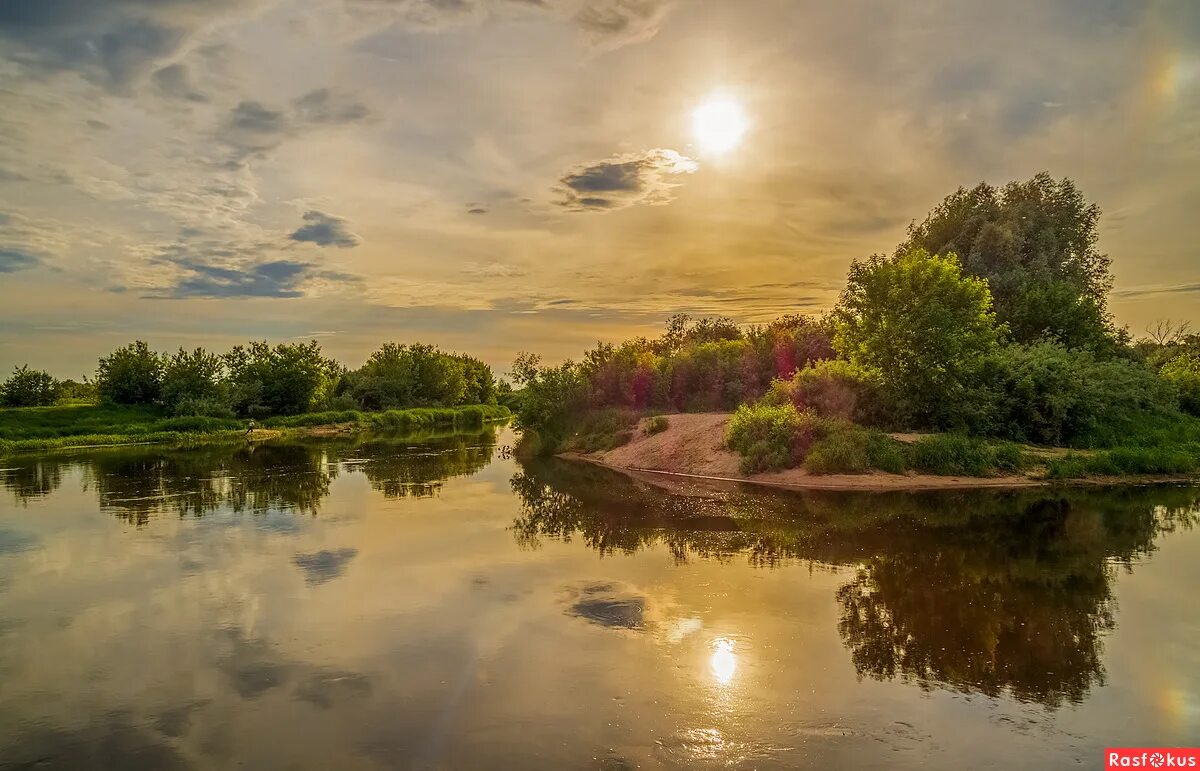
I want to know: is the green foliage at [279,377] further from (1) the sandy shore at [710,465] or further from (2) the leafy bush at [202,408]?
(1) the sandy shore at [710,465]

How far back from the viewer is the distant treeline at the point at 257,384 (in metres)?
68.9

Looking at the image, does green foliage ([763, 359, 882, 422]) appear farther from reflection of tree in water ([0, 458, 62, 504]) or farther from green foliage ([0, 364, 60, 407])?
green foliage ([0, 364, 60, 407])

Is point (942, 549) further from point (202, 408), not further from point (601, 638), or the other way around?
point (202, 408)

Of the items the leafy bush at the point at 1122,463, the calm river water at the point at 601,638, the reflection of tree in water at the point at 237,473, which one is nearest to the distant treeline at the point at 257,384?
the reflection of tree in water at the point at 237,473

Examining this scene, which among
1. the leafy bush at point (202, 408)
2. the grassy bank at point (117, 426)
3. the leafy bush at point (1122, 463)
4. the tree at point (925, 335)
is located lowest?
the leafy bush at point (1122, 463)

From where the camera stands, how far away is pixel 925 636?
11.7 meters

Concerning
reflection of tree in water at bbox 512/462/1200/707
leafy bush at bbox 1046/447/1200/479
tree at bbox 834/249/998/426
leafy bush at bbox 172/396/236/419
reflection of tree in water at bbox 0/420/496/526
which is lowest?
reflection of tree in water at bbox 512/462/1200/707

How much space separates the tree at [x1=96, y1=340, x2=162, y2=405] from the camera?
68625 mm

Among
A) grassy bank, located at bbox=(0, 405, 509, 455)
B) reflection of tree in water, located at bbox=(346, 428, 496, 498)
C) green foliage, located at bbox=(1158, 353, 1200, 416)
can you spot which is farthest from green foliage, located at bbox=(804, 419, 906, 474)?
grassy bank, located at bbox=(0, 405, 509, 455)

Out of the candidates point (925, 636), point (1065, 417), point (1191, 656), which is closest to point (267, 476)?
point (925, 636)

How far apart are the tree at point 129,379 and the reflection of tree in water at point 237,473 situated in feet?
71.4

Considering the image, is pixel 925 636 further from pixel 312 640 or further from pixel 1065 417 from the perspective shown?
pixel 1065 417

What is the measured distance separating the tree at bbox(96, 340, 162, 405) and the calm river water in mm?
52470

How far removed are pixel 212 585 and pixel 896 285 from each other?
105ft
